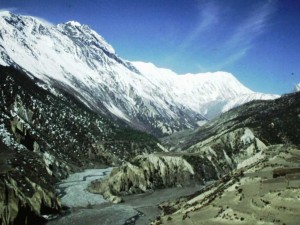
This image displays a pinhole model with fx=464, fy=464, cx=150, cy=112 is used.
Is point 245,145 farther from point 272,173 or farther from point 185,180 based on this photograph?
point 272,173

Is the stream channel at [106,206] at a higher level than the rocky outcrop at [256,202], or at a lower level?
higher

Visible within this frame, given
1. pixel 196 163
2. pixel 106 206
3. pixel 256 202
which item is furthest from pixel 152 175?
pixel 256 202

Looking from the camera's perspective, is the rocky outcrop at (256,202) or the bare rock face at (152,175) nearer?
the rocky outcrop at (256,202)

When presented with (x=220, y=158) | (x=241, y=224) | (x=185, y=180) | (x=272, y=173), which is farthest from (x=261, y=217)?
(x=220, y=158)

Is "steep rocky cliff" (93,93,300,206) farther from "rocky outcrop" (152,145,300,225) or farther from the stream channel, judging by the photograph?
"rocky outcrop" (152,145,300,225)

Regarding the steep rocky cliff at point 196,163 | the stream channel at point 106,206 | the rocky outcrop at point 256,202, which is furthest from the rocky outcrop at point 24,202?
the steep rocky cliff at point 196,163

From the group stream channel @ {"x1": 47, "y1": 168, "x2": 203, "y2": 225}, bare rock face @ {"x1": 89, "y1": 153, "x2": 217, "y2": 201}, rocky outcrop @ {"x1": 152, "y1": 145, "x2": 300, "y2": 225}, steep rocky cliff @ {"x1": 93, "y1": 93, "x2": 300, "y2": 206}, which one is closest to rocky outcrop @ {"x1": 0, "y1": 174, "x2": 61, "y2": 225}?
stream channel @ {"x1": 47, "y1": 168, "x2": 203, "y2": 225}

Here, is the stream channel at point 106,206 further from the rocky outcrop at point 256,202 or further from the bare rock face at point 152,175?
the rocky outcrop at point 256,202

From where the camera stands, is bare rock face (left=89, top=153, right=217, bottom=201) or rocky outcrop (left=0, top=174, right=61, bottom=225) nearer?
rocky outcrop (left=0, top=174, right=61, bottom=225)

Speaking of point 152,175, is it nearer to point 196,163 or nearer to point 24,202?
point 196,163
